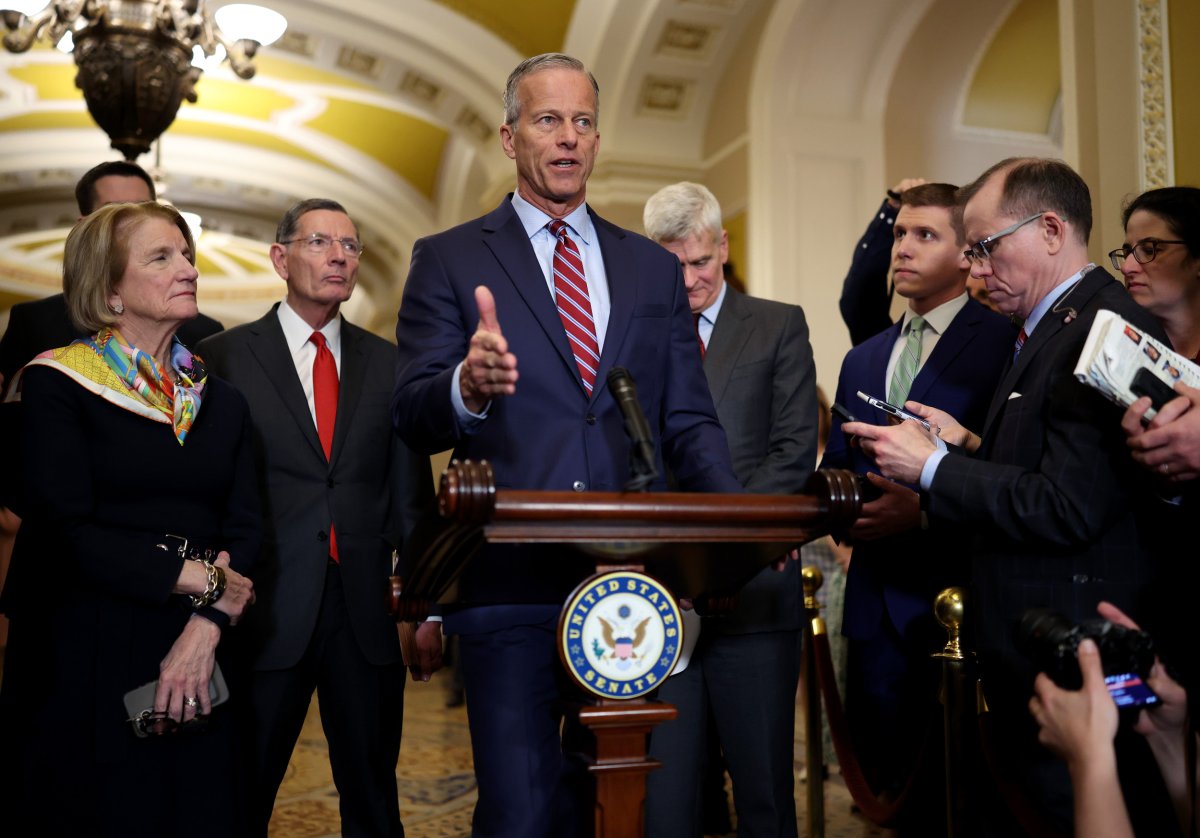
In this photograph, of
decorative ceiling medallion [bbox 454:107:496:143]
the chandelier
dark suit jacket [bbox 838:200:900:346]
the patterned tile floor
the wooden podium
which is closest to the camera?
the wooden podium

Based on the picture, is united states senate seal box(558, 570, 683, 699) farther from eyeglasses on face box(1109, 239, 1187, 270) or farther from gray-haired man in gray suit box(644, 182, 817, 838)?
eyeglasses on face box(1109, 239, 1187, 270)

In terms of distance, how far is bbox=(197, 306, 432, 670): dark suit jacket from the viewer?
2.91 metres

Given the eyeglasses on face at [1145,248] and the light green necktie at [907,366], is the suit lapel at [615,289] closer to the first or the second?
the light green necktie at [907,366]

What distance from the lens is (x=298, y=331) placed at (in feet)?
10.5

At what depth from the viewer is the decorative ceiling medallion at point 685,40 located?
315 inches

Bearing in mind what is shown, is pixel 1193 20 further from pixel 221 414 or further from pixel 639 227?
pixel 639 227

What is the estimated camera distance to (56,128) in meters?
12.2

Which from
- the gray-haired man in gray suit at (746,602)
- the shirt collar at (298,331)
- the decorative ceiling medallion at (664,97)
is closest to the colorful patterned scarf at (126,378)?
the shirt collar at (298,331)

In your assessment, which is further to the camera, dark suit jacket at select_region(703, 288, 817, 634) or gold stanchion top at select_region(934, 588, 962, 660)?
dark suit jacket at select_region(703, 288, 817, 634)

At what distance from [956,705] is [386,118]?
10540 millimetres

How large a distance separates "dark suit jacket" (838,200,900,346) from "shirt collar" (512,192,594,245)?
1469 mm

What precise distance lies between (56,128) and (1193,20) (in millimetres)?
11092

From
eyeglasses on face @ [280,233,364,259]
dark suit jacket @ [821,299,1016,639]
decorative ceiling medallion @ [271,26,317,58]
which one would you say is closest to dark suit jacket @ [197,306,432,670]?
eyeglasses on face @ [280,233,364,259]

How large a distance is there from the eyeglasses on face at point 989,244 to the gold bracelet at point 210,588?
163 cm
